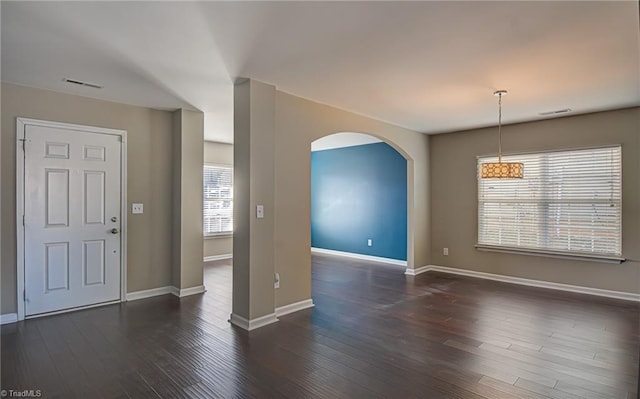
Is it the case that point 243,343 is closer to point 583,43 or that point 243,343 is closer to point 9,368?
point 9,368

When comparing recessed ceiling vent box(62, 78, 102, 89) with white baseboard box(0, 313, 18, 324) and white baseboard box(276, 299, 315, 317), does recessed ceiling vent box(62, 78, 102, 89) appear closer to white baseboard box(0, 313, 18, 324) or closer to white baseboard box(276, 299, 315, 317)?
white baseboard box(0, 313, 18, 324)

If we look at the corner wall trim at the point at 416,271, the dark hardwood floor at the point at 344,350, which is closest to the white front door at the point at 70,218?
the dark hardwood floor at the point at 344,350

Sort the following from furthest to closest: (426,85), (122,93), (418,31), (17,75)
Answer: (122,93) → (426,85) → (17,75) → (418,31)

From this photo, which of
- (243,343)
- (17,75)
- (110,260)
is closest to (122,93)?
(17,75)

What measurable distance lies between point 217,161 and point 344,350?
5483mm

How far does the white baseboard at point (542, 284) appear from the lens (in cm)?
450

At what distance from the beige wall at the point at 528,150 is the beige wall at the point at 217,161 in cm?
429

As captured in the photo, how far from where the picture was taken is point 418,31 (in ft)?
8.02

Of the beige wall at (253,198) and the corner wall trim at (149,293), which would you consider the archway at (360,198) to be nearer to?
the beige wall at (253,198)

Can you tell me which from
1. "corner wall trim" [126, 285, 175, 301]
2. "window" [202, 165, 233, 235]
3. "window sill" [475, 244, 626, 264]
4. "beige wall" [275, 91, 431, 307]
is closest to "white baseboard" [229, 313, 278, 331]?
"beige wall" [275, 91, 431, 307]

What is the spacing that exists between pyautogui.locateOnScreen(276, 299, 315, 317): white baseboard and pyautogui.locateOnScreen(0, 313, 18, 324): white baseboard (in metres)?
2.69

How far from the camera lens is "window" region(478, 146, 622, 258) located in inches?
181

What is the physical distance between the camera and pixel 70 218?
3941 mm

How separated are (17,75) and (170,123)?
5.57 ft
